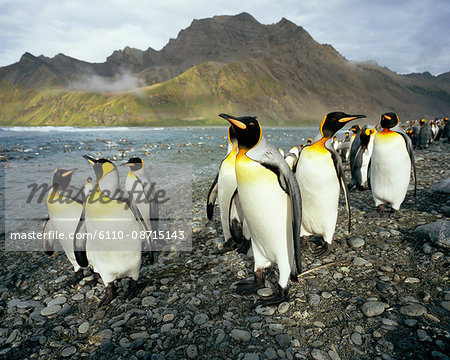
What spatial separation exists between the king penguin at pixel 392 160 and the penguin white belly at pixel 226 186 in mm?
2965

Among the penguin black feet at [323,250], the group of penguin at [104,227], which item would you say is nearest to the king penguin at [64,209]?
the group of penguin at [104,227]

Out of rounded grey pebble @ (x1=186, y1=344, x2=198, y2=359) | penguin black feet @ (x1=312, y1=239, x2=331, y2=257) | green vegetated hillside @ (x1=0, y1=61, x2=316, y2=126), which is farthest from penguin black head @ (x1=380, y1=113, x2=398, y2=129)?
green vegetated hillside @ (x1=0, y1=61, x2=316, y2=126)

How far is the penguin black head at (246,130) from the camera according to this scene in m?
2.48

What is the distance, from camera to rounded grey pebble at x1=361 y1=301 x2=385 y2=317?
2.41 meters

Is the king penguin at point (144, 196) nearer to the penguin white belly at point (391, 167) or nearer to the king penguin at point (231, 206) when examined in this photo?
the king penguin at point (231, 206)

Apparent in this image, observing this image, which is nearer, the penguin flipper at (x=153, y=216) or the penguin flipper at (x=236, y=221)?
the penguin flipper at (x=236, y=221)

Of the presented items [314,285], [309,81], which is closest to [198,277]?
[314,285]

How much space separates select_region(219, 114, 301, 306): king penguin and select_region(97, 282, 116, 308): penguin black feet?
1.73 meters

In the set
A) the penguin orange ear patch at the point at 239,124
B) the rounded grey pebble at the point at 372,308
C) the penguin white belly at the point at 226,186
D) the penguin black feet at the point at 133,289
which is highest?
the penguin orange ear patch at the point at 239,124

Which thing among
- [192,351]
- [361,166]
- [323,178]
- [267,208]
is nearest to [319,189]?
[323,178]

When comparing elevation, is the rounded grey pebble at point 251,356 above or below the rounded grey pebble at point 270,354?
below

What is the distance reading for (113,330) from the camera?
2.59m

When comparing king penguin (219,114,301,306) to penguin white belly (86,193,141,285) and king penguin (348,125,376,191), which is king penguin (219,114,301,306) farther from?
king penguin (348,125,376,191)

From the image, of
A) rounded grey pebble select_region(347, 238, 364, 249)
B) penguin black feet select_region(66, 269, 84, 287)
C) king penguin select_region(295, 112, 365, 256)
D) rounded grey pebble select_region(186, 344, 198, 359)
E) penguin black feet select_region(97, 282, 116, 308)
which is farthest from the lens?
rounded grey pebble select_region(347, 238, 364, 249)
